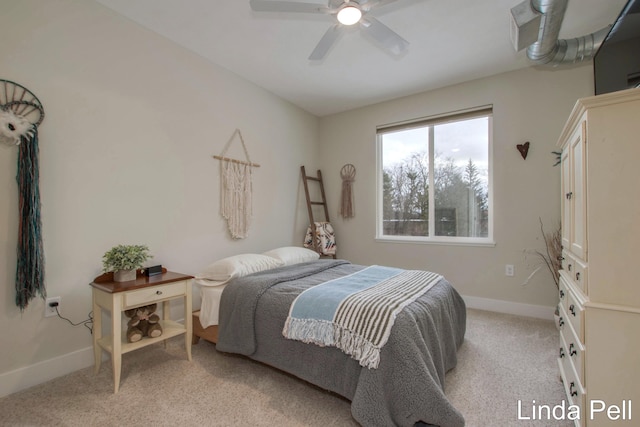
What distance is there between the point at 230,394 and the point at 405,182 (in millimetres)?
3094

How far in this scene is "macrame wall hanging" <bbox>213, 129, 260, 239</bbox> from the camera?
3.05 meters

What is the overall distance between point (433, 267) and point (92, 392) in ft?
11.0

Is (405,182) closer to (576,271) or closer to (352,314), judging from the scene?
(576,271)

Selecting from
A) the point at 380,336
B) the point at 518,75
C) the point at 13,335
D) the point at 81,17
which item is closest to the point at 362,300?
the point at 380,336

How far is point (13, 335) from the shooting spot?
1.79 m

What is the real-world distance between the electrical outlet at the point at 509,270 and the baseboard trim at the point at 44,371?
3849 mm

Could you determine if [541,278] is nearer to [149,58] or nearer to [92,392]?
[92,392]

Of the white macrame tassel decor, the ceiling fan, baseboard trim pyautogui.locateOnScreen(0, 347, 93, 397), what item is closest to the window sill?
the white macrame tassel decor

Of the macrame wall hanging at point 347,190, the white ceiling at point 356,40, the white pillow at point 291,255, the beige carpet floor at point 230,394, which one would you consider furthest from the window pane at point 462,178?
the white pillow at point 291,255

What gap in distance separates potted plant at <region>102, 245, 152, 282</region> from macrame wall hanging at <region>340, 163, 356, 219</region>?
272 cm

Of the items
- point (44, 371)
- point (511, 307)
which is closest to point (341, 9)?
point (44, 371)

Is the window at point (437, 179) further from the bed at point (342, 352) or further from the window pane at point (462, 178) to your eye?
the bed at point (342, 352)

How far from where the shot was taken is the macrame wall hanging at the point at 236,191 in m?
3.05

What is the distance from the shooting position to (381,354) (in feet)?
4.72
